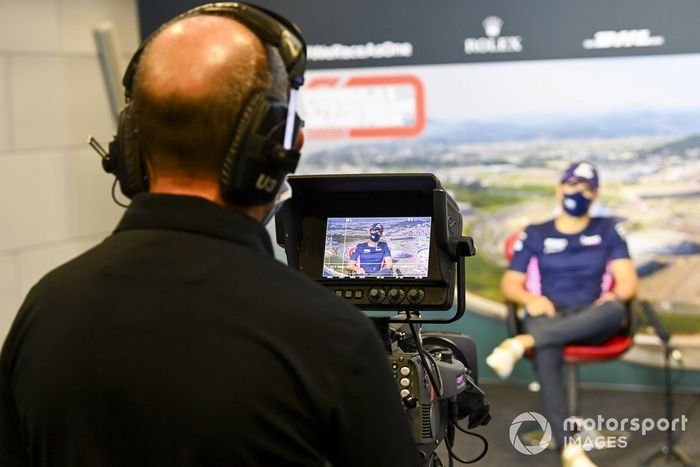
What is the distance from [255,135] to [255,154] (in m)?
0.02

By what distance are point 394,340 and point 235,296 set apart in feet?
2.73

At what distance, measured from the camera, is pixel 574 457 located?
3756 millimetres

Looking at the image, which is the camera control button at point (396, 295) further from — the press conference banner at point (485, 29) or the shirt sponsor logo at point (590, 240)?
the press conference banner at point (485, 29)

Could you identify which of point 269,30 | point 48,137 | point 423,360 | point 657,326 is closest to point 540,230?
point 657,326

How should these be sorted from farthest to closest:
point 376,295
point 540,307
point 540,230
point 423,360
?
1. point 540,230
2. point 540,307
3. point 376,295
4. point 423,360

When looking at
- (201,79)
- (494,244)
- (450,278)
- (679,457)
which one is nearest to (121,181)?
(201,79)

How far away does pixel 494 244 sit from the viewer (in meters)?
4.67

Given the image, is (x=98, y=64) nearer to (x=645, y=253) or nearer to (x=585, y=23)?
(x=585, y=23)

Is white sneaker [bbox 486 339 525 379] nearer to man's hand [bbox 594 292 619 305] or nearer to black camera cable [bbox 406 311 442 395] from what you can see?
man's hand [bbox 594 292 619 305]

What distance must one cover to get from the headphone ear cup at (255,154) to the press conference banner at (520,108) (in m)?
3.65

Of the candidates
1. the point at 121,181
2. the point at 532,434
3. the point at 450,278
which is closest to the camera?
the point at 121,181

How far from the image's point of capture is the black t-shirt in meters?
0.93

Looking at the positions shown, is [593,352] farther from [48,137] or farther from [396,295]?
[48,137]

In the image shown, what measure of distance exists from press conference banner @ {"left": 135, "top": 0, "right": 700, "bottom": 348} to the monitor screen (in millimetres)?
2943
